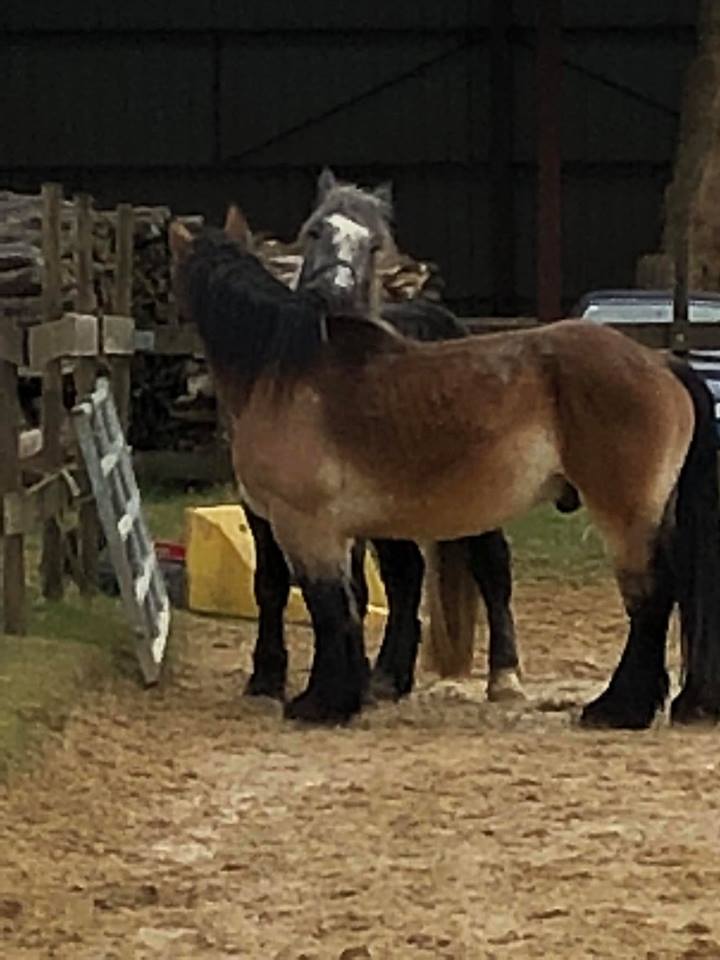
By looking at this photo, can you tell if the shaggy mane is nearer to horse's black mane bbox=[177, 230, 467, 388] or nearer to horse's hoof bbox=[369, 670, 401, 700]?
horse's black mane bbox=[177, 230, 467, 388]

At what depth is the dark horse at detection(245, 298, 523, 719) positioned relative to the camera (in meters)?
7.78

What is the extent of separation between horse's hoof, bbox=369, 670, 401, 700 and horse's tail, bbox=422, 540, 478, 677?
229 millimetres

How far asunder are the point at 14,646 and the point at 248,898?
2.92m

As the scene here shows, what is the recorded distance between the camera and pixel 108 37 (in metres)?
22.0

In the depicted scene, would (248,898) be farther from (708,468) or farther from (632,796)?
(708,468)

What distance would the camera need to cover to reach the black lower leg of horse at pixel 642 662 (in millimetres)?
7062

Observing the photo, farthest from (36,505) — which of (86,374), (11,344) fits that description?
(86,374)

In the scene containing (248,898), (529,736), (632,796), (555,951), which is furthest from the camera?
(529,736)

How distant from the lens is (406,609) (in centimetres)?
799

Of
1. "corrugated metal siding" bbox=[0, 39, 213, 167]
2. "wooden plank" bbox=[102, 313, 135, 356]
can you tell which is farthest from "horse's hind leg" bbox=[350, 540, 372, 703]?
"corrugated metal siding" bbox=[0, 39, 213, 167]

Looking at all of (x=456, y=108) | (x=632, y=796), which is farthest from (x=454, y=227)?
(x=632, y=796)

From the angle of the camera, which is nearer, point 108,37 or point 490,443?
point 490,443

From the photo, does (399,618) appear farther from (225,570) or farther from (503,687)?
(225,570)

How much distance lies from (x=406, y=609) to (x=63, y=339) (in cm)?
165
